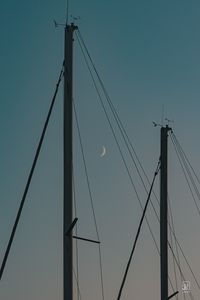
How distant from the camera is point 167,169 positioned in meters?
43.6

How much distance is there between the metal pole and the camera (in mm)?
39656

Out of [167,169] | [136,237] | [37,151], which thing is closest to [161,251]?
[136,237]

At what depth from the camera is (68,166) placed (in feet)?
88.4

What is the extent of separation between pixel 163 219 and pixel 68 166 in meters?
16.0

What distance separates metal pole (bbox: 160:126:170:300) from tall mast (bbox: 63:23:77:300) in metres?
14.4

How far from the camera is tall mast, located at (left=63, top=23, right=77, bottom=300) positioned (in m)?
25.5

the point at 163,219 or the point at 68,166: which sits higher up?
the point at 163,219

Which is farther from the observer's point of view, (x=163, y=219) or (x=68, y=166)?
(x=163, y=219)

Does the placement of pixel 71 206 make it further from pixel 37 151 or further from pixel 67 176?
pixel 37 151

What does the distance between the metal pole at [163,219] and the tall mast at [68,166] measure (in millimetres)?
14374

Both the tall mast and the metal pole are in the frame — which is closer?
the tall mast

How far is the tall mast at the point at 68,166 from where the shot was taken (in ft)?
83.6

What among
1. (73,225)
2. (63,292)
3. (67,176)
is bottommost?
(63,292)

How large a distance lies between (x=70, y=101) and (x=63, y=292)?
701 centimetres
